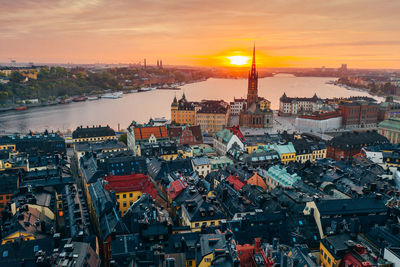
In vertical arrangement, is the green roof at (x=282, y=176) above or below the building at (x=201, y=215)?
below

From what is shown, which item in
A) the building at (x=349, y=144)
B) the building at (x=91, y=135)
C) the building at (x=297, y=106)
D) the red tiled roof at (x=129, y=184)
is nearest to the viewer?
the red tiled roof at (x=129, y=184)

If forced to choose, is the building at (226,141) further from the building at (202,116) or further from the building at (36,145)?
the building at (36,145)

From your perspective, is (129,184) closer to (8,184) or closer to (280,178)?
(8,184)

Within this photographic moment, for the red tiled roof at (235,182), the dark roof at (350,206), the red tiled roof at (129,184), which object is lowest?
the red tiled roof at (235,182)

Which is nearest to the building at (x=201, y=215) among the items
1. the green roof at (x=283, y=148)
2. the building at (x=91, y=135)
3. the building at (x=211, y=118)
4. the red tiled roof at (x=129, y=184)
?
the red tiled roof at (x=129, y=184)

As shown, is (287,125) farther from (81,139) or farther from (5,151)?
(5,151)

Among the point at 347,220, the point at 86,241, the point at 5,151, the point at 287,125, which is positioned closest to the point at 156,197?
the point at 86,241

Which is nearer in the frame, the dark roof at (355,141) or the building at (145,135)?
the dark roof at (355,141)
